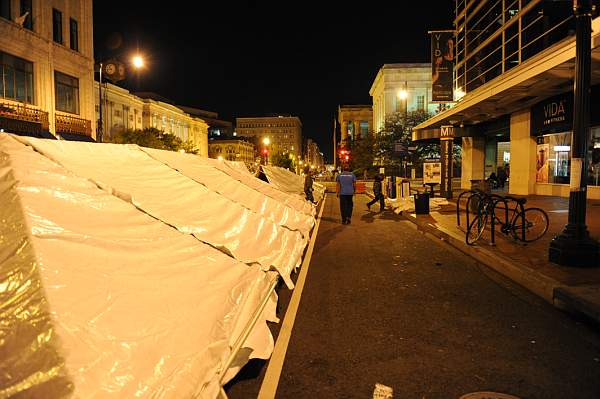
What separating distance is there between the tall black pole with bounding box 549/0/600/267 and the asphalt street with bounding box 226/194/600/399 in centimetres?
124

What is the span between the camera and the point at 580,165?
25.0 feet

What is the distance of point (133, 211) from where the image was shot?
500cm

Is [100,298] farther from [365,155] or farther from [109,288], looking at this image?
[365,155]

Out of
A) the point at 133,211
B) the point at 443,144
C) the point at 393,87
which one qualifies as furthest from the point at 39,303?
the point at 393,87

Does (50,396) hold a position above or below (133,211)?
below

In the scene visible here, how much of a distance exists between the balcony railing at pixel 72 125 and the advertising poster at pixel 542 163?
26.2m

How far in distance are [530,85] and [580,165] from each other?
36.6 ft

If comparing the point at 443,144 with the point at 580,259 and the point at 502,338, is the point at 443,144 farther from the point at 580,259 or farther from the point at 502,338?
the point at 502,338

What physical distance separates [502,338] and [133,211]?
4057 mm

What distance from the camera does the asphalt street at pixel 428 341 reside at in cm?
381

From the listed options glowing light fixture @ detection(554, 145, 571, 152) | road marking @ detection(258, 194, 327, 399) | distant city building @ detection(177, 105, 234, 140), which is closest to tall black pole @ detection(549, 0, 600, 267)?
road marking @ detection(258, 194, 327, 399)

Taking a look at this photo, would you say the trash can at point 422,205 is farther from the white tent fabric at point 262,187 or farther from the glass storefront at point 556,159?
the glass storefront at point 556,159

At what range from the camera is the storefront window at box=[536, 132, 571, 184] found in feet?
70.6

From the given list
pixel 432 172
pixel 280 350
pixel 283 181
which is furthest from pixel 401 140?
pixel 280 350
